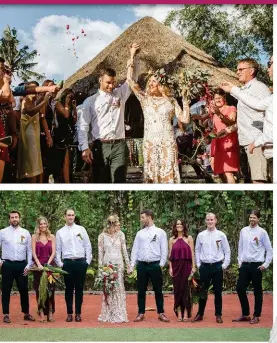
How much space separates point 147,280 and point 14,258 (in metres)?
1.17

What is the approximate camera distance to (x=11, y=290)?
6.60 meters

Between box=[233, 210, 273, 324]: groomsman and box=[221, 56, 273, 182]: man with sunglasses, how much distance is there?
475 mm

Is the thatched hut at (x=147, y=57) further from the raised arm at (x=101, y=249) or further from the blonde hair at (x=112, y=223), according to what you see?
the raised arm at (x=101, y=249)

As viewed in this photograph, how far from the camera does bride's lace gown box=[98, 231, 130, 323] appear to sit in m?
6.59

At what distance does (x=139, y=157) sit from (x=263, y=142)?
109 cm

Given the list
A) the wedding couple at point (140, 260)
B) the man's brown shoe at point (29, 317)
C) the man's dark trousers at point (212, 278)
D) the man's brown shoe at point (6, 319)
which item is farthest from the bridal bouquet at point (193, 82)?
the man's brown shoe at point (6, 319)

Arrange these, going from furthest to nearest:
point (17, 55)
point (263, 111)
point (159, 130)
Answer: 1. point (159, 130)
2. point (263, 111)
3. point (17, 55)

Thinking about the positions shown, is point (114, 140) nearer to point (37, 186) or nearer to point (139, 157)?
point (139, 157)

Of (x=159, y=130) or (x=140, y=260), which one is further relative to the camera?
(x=159, y=130)

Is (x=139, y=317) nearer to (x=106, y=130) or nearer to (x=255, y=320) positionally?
(x=255, y=320)

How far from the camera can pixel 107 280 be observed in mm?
6602

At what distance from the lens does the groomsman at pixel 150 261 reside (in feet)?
21.6

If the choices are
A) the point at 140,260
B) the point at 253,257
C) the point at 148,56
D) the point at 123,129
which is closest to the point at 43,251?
the point at 140,260

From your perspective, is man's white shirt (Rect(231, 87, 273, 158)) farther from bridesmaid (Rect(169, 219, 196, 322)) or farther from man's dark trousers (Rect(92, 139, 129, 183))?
man's dark trousers (Rect(92, 139, 129, 183))
